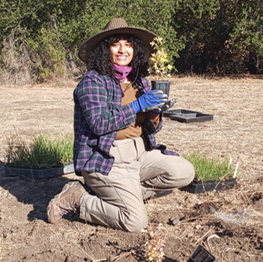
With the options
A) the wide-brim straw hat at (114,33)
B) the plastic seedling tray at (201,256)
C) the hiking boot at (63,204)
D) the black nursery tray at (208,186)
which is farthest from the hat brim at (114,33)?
the plastic seedling tray at (201,256)

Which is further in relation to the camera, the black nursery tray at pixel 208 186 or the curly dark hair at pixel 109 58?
the black nursery tray at pixel 208 186

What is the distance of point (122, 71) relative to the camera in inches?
109

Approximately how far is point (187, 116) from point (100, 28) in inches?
214

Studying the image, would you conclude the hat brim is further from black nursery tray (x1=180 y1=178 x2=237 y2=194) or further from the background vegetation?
the background vegetation

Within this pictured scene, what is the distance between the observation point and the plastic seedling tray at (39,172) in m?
3.63

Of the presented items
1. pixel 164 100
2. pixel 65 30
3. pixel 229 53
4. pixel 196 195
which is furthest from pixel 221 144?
pixel 229 53

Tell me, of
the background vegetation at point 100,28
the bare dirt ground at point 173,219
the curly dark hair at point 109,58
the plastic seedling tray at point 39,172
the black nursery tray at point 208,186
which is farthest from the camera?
the background vegetation at point 100,28

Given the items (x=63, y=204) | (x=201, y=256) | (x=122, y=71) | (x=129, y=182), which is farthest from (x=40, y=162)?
(x=201, y=256)

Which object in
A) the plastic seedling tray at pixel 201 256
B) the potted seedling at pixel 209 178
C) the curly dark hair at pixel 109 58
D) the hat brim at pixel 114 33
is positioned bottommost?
the potted seedling at pixel 209 178

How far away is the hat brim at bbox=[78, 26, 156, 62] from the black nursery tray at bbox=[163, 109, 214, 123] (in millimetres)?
3191

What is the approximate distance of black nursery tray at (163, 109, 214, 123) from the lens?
6.06 metres

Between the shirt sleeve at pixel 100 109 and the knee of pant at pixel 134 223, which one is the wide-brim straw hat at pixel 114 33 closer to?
the shirt sleeve at pixel 100 109

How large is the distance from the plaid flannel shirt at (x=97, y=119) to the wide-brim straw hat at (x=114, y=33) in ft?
0.84

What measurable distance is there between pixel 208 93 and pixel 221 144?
4640 mm
